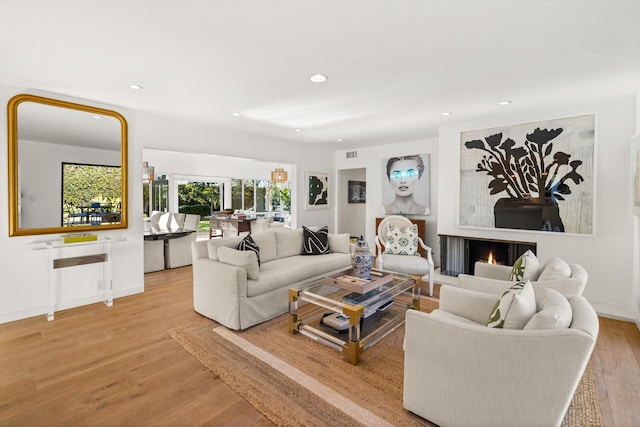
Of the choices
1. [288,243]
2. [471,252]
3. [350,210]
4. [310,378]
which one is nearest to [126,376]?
[310,378]

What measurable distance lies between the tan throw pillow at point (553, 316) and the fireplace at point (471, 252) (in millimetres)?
2935

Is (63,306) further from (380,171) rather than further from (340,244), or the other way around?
(380,171)

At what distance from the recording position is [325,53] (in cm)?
243

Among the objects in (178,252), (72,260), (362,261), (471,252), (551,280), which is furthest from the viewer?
(178,252)

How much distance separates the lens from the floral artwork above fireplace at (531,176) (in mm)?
3740

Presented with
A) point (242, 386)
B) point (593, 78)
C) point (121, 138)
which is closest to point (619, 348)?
point (593, 78)

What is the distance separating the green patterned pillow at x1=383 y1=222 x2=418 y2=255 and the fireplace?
28.7 inches

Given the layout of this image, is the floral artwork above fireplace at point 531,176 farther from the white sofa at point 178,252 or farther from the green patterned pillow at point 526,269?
the white sofa at point 178,252

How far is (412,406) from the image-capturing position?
71.8 inches

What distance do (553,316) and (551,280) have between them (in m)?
0.85

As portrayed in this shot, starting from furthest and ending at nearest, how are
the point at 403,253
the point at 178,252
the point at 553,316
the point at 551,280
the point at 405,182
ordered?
the point at 405,182
the point at 178,252
the point at 403,253
the point at 551,280
the point at 553,316

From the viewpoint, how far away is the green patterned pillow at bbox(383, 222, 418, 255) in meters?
4.44

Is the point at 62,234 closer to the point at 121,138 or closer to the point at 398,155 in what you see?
the point at 121,138

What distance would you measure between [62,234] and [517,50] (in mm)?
5117
